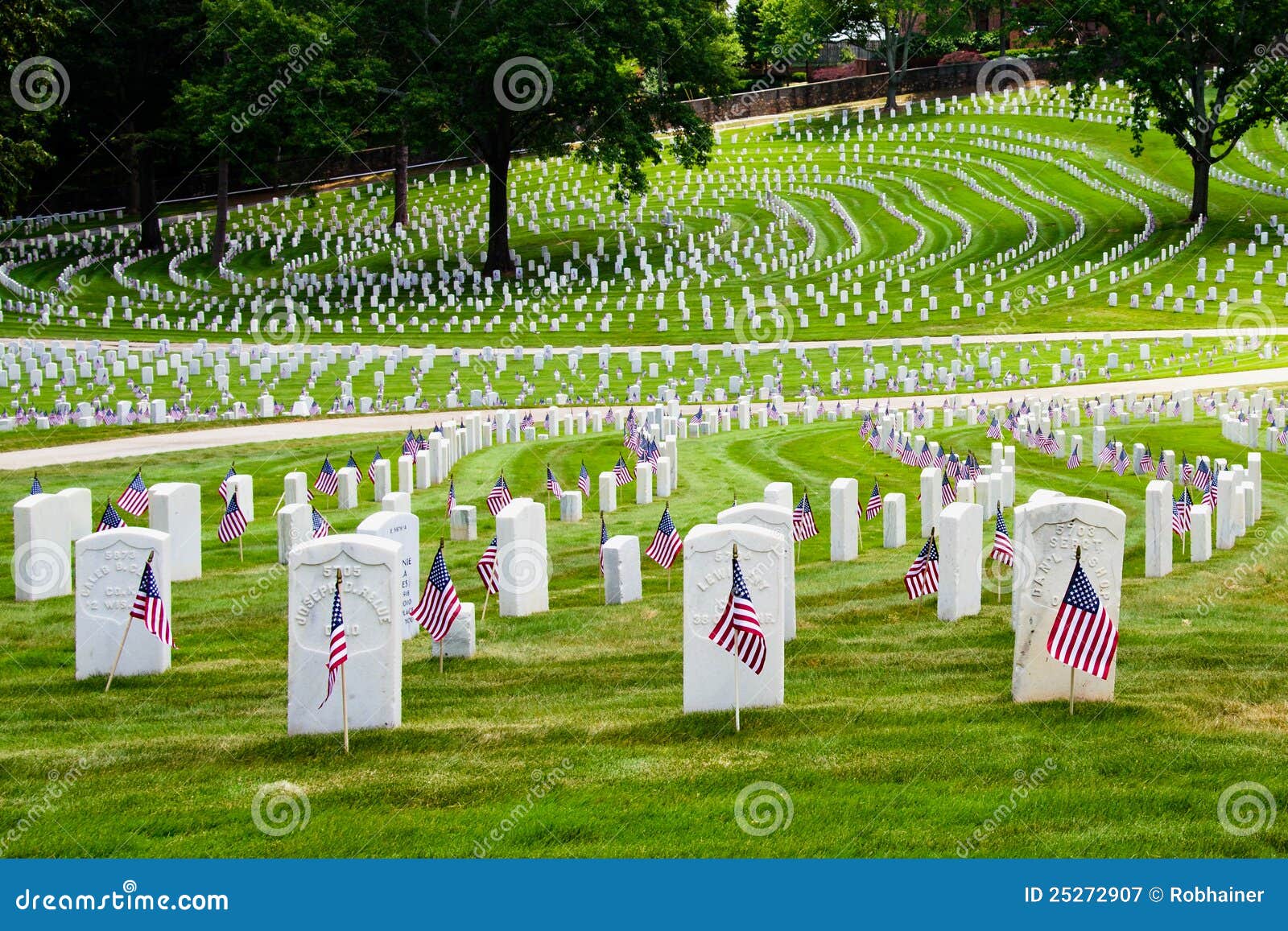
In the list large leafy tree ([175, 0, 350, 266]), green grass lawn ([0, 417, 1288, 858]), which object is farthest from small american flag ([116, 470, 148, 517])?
large leafy tree ([175, 0, 350, 266])

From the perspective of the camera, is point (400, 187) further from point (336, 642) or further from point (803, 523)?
point (336, 642)

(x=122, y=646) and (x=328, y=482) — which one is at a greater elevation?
(x=328, y=482)

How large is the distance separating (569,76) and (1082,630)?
156 feet

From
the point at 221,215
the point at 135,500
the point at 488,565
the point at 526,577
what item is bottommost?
the point at 526,577

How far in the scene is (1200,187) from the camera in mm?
61500

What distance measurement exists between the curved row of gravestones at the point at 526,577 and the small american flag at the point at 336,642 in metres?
0.15

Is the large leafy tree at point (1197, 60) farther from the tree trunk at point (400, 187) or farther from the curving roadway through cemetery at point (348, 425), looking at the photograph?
the tree trunk at point (400, 187)

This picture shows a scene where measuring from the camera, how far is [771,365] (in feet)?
145

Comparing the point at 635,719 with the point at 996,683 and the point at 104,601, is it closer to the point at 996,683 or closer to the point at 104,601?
the point at 996,683

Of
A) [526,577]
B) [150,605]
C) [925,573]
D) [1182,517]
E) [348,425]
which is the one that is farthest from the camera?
[348,425]

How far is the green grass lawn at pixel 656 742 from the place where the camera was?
895 cm

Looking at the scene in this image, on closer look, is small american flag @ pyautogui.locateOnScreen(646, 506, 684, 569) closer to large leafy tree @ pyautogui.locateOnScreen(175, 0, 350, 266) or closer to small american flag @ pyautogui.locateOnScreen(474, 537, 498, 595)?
small american flag @ pyautogui.locateOnScreen(474, 537, 498, 595)

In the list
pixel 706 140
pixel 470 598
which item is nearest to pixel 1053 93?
pixel 706 140

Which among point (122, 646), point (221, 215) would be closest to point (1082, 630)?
point (122, 646)
